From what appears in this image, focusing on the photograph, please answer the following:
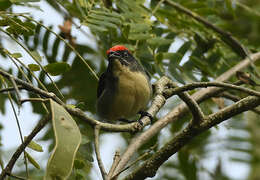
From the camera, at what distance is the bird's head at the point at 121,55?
4152 millimetres

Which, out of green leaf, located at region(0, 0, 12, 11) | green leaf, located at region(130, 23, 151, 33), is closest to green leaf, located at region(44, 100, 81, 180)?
green leaf, located at region(0, 0, 12, 11)

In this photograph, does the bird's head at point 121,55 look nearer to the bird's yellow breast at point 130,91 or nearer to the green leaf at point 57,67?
the bird's yellow breast at point 130,91

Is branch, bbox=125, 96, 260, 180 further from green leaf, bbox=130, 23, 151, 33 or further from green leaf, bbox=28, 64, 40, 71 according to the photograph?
green leaf, bbox=130, 23, 151, 33

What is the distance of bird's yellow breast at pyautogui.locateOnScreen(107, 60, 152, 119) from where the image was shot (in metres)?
4.45

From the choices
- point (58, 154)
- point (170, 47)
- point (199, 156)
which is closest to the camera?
point (58, 154)

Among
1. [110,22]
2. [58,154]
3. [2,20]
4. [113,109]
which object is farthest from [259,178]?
[58,154]

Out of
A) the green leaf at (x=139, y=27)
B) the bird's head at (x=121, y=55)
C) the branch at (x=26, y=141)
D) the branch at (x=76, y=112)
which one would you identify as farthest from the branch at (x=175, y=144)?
the bird's head at (x=121, y=55)

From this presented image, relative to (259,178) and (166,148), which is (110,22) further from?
(259,178)

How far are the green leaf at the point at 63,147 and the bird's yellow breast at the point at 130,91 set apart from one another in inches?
117

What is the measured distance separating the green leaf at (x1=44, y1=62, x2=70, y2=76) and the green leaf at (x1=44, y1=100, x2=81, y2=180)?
1.29 meters

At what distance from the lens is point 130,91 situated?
4441mm

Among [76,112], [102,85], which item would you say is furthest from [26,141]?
[102,85]

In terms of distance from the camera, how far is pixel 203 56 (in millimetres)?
4422

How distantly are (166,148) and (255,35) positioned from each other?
1.88 meters
